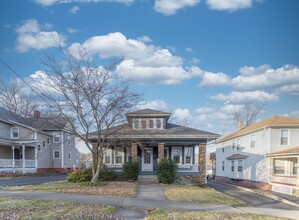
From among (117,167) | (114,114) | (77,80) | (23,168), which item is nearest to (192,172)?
(117,167)

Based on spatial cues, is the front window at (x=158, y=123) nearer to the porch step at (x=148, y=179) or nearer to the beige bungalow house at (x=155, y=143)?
the beige bungalow house at (x=155, y=143)

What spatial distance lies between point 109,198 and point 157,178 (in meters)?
9.96

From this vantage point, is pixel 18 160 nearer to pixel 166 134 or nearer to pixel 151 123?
pixel 151 123

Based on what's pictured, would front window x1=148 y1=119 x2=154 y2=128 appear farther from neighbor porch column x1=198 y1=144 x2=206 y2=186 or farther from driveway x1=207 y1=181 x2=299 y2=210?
driveway x1=207 y1=181 x2=299 y2=210

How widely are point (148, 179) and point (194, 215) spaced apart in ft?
42.6

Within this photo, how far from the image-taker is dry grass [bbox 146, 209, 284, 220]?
890cm

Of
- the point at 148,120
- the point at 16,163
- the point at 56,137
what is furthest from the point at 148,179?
the point at 56,137

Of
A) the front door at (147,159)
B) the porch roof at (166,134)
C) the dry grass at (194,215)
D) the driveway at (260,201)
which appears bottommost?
the driveway at (260,201)

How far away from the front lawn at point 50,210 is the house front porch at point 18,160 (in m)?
22.0

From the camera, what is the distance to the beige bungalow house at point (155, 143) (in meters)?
22.4

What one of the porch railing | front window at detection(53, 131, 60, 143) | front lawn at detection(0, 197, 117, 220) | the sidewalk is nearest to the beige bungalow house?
the sidewalk

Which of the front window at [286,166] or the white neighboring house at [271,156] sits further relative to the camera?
the front window at [286,166]

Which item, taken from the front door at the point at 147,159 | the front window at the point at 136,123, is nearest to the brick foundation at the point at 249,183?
the front door at the point at 147,159

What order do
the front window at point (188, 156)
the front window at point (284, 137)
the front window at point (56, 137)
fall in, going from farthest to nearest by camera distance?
1. the front window at point (56, 137)
2. the front window at point (284, 137)
3. the front window at point (188, 156)
